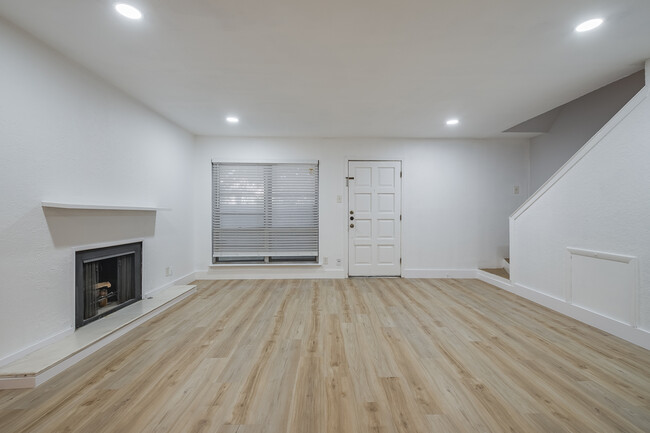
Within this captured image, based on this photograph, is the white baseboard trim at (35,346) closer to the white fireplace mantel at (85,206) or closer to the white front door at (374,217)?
the white fireplace mantel at (85,206)

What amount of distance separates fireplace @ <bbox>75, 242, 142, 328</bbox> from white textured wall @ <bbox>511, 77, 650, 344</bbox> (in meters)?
4.97

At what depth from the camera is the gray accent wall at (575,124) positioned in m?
3.25

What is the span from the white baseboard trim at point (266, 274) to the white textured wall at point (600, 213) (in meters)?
2.86

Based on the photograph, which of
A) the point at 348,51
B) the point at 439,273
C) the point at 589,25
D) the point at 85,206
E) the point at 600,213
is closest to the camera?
the point at 589,25

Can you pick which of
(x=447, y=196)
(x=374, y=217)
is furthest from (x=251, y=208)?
(x=447, y=196)

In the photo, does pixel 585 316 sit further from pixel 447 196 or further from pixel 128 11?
pixel 128 11

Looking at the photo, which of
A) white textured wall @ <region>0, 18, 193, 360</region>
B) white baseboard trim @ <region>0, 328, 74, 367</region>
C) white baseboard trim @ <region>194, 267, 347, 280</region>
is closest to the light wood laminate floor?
white baseboard trim @ <region>0, 328, 74, 367</region>

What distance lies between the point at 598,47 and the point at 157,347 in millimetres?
4451

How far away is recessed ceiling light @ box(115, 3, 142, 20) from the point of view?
5.56 ft

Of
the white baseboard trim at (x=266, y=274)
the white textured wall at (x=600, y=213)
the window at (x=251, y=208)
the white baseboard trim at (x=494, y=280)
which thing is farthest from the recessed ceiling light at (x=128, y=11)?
the white baseboard trim at (x=494, y=280)

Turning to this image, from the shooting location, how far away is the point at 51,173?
7.07 feet

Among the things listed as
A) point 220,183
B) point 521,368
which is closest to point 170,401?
point 521,368

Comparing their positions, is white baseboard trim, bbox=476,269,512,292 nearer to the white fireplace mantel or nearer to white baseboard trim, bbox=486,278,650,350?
white baseboard trim, bbox=486,278,650,350

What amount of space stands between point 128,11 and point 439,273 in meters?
5.13
